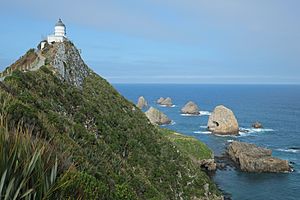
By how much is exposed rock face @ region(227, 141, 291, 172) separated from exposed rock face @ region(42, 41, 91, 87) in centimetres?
2911

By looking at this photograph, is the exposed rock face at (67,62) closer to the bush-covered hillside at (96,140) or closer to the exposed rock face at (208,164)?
the bush-covered hillside at (96,140)

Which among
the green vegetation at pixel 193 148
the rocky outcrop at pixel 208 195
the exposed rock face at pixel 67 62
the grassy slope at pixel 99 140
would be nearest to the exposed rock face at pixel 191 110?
the green vegetation at pixel 193 148

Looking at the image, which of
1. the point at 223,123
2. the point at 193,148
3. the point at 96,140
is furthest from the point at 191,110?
the point at 96,140

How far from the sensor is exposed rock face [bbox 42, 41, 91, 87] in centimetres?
3413

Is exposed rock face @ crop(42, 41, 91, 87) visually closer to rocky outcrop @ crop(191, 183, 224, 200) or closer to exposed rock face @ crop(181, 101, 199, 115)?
rocky outcrop @ crop(191, 183, 224, 200)

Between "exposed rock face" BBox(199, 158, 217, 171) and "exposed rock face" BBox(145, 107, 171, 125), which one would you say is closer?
"exposed rock face" BBox(199, 158, 217, 171)

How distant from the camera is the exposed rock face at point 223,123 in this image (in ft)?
286

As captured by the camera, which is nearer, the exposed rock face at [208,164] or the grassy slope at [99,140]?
the grassy slope at [99,140]

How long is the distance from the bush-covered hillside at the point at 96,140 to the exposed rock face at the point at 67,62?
3.98ft

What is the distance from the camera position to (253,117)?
120m

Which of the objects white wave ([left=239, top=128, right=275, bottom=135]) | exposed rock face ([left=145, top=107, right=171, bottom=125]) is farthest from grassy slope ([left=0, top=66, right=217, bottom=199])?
exposed rock face ([left=145, top=107, right=171, bottom=125])

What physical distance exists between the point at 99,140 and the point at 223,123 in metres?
68.0

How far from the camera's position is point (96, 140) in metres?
22.0

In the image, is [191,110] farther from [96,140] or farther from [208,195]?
[96,140]
